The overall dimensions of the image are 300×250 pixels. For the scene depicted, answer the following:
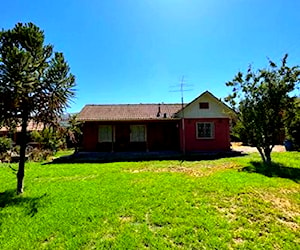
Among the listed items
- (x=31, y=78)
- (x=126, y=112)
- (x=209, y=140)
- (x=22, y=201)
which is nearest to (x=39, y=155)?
(x=126, y=112)

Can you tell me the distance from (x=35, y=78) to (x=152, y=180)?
18.3ft

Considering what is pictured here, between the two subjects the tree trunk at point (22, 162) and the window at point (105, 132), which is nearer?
the tree trunk at point (22, 162)

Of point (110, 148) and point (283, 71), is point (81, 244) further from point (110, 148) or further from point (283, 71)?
point (110, 148)

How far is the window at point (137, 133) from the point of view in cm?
→ 2061

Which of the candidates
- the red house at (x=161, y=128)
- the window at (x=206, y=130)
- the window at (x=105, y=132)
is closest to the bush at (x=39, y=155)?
the red house at (x=161, y=128)

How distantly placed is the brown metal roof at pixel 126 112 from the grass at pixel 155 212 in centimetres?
971

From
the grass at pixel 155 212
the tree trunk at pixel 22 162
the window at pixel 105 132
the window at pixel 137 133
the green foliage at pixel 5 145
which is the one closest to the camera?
the grass at pixel 155 212

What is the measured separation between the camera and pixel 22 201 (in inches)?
297

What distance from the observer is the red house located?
19.5 m

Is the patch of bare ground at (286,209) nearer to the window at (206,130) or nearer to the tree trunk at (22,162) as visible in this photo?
the tree trunk at (22,162)

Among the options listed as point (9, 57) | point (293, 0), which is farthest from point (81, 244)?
point (293, 0)

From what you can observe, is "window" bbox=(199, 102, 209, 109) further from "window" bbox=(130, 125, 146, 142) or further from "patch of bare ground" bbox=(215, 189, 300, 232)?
"patch of bare ground" bbox=(215, 189, 300, 232)

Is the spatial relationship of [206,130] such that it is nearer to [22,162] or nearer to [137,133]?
[137,133]

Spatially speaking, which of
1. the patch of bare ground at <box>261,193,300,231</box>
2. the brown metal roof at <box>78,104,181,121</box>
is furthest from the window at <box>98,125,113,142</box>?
the patch of bare ground at <box>261,193,300,231</box>
